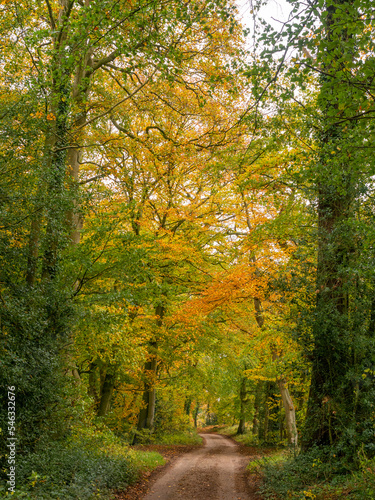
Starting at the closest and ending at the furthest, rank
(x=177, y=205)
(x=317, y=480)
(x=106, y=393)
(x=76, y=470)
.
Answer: (x=317, y=480)
(x=76, y=470)
(x=177, y=205)
(x=106, y=393)

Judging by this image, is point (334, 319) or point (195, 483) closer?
point (334, 319)

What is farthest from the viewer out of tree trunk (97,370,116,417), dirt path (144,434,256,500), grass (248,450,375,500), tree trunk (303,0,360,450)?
tree trunk (97,370,116,417)

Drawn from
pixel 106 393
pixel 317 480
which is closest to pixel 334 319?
pixel 317 480

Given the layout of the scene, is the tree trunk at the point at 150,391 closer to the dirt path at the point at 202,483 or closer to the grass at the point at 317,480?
the dirt path at the point at 202,483

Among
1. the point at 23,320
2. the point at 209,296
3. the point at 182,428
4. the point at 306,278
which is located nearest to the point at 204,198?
the point at 209,296

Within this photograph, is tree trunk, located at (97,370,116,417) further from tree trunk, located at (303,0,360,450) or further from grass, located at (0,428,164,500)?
tree trunk, located at (303,0,360,450)

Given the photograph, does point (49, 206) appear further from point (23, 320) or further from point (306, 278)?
point (306, 278)

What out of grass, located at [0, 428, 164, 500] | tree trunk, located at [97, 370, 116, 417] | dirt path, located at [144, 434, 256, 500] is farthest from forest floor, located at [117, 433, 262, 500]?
tree trunk, located at [97, 370, 116, 417]

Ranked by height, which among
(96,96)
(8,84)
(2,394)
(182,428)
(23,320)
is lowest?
(182,428)

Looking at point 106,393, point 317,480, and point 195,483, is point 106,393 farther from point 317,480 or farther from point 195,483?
point 317,480

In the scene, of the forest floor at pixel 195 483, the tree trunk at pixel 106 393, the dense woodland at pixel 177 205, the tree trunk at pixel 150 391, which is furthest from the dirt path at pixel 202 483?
the tree trunk at pixel 150 391

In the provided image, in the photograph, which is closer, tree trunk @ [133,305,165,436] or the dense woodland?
the dense woodland

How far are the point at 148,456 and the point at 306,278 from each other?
8380mm

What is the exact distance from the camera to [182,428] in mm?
23516
